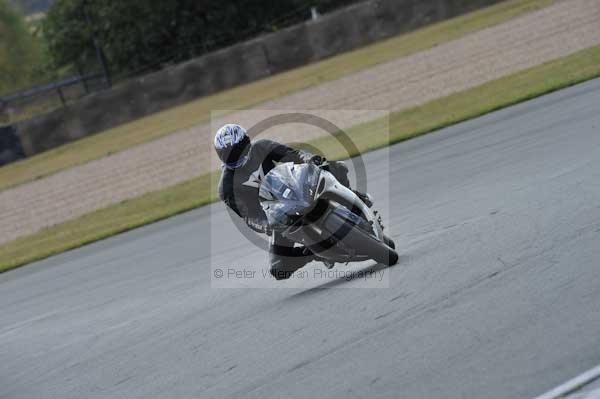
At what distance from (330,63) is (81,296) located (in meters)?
18.1

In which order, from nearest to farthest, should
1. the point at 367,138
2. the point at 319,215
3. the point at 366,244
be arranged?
1. the point at 319,215
2. the point at 366,244
3. the point at 367,138

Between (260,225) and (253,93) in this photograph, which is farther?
(253,93)

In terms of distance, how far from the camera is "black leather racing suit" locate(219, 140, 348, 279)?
8.43 m

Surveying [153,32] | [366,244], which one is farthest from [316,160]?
[153,32]

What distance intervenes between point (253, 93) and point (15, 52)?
3067 centimetres

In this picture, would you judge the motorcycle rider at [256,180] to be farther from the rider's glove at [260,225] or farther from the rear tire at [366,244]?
the rear tire at [366,244]

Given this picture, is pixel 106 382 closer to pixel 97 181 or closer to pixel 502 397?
pixel 502 397

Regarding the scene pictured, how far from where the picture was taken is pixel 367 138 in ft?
58.3

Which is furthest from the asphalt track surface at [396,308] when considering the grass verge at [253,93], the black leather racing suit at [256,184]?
the grass verge at [253,93]

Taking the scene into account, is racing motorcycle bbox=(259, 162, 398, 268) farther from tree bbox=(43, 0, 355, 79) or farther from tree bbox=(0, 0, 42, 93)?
tree bbox=(0, 0, 42, 93)

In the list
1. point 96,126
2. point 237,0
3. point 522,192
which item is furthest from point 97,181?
point 237,0

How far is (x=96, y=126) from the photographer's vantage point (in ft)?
98.6

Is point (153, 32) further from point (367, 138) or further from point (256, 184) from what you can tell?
point (256, 184)

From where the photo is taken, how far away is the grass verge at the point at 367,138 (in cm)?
1645
